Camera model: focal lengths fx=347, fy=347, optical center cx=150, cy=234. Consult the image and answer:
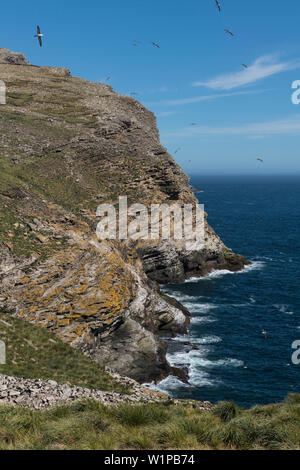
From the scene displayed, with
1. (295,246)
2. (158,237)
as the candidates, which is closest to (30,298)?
(158,237)

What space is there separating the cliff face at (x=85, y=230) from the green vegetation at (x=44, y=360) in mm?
2870

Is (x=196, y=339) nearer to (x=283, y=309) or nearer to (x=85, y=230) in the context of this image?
(x=283, y=309)

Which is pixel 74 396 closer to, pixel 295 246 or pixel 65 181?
pixel 65 181

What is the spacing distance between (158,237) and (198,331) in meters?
23.5

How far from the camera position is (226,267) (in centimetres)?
8388

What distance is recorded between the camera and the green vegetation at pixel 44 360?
2620 cm

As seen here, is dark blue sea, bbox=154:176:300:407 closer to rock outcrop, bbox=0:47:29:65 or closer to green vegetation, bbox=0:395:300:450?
green vegetation, bbox=0:395:300:450

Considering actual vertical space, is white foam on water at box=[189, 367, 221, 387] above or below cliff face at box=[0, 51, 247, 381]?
below
